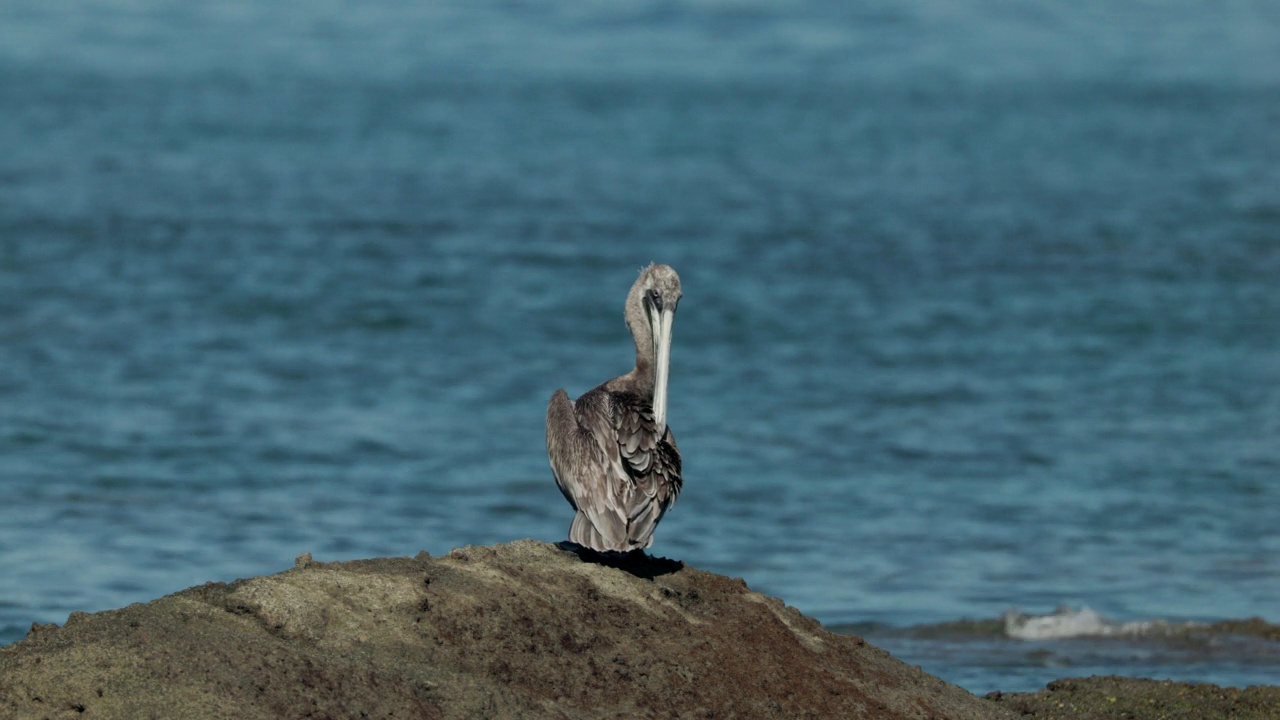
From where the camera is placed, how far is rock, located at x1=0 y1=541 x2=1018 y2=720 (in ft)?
18.1

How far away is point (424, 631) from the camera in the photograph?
245 inches

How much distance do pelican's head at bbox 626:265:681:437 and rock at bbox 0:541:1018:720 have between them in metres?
0.92

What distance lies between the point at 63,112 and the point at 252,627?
35.9 m

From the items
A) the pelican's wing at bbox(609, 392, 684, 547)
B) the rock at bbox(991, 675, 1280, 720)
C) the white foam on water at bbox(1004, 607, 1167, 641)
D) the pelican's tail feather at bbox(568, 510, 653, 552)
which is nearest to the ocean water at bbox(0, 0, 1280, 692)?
the white foam on water at bbox(1004, 607, 1167, 641)

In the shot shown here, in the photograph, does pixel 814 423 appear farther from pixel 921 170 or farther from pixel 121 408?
pixel 921 170

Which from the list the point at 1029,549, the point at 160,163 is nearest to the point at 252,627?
the point at 1029,549

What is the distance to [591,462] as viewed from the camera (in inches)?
302

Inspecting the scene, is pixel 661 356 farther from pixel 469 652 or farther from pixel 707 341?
pixel 707 341

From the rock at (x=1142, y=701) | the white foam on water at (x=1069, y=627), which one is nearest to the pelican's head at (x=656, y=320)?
the rock at (x=1142, y=701)

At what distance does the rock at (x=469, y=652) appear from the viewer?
5523 millimetres

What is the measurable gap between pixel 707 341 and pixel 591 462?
40.5ft

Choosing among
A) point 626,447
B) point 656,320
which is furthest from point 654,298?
point 626,447

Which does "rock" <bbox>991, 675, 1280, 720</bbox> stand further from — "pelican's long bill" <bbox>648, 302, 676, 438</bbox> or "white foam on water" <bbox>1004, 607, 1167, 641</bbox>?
"pelican's long bill" <bbox>648, 302, 676, 438</bbox>

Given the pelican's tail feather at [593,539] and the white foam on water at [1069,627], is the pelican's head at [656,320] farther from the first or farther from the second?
Result: the white foam on water at [1069,627]
